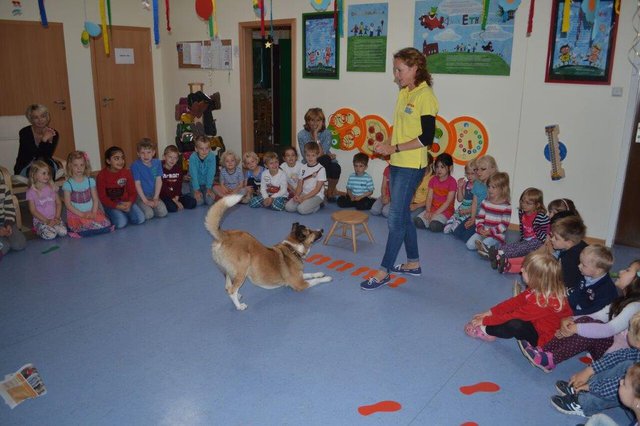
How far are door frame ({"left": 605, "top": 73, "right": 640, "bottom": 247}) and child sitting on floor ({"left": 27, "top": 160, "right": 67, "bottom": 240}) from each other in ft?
18.3

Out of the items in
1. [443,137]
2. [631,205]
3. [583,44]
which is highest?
[583,44]

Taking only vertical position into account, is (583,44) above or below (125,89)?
above

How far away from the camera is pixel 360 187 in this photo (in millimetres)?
6500

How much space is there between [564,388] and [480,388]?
45 cm

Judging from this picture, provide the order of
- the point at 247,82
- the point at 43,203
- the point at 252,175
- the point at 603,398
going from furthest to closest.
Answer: the point at 247,82 → the point at 252,175 → the point at 43,203 → the point at 603,398

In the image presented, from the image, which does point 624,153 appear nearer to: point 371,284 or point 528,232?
point 528,232

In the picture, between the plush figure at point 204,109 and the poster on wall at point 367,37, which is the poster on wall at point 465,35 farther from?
the plush figure at point 204,109

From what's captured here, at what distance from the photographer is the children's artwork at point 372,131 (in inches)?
256

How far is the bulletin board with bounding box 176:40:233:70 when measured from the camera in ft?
26.1

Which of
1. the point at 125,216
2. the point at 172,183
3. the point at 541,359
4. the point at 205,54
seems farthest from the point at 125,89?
the point at 541,359

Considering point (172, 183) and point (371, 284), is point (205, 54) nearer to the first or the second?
point (172, 183)

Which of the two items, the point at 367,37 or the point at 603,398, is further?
the point at 367,37

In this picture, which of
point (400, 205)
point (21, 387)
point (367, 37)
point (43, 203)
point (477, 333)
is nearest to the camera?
point (21, 387)

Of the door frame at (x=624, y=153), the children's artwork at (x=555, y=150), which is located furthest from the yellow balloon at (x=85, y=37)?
the door frame at (x=624, y=153)
